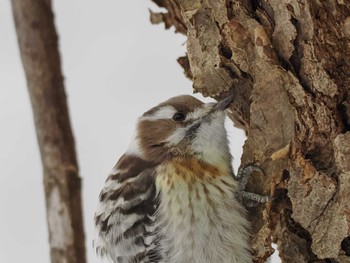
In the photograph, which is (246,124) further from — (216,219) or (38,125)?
(38,125)

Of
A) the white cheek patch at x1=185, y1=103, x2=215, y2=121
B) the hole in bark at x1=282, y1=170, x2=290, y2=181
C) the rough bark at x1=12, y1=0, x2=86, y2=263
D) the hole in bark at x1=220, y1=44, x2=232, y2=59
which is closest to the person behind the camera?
the rough bark at x1=12, y1=0, x2=86, y2=263

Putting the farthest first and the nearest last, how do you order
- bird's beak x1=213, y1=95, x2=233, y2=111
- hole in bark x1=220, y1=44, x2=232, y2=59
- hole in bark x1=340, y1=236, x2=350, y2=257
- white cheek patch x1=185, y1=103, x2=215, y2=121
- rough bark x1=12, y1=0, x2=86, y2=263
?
1. white cheek patch x1=185, y1=103, x2=215, y2=121
2. bird's beak x1=213, y1=95, x2=233, y2=111
3. hole in bark x1=220, y1=44, x2=232, y2=59
4. hole in bark x1=340, y1=236, x2=350, y2=257
5. rough bark x1=12, y1=0, x2=86, y2=263

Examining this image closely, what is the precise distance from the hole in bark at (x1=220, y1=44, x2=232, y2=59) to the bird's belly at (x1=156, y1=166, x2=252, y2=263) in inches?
20.9

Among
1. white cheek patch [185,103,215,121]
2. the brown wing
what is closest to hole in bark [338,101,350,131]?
white cheek patch [185,103,215,121]

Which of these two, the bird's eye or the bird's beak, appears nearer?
the bird's beak

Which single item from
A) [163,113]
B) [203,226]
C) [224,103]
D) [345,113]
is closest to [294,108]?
[345,113]

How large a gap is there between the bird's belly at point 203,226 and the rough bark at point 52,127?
541 mm

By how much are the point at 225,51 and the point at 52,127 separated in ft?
2.71

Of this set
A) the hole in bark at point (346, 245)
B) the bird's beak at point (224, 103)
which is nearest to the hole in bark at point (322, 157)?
the hole in bark at point (346, 245)

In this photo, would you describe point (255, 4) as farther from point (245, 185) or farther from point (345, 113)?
point (245, 185)

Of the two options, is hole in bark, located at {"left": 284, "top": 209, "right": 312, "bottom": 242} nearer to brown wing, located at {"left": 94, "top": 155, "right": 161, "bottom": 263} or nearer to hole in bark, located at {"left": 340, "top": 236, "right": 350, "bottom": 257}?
hole in bark, located at {"left": 340, "top": 236, "right": 350, "bottom": 257}

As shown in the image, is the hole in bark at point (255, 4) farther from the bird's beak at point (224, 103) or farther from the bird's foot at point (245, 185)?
the bird's foot at point (245, 185)

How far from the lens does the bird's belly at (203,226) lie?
92.9 inches

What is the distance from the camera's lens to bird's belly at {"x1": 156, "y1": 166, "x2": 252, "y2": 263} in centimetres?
236
